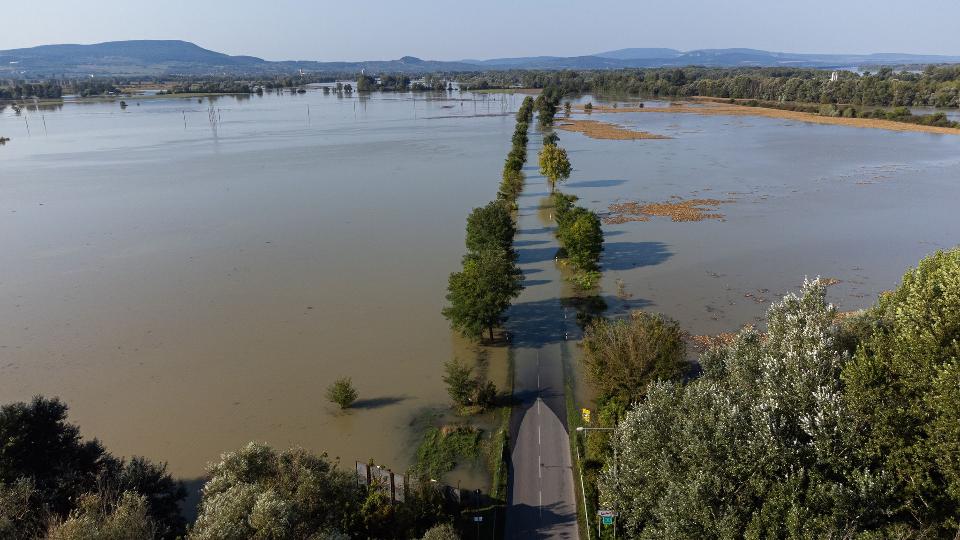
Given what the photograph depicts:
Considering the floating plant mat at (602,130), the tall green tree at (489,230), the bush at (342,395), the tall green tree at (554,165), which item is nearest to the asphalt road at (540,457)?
the bush at (342,395)

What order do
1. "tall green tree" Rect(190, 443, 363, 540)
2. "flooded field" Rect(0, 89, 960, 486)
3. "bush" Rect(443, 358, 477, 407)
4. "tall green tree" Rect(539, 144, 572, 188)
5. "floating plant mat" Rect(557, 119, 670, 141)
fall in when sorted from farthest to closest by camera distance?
"floating plant mat" Rect(557, 119, 670, 141)
"tall green tree" Rect(539, 144, 572, 188)
"flooded field" Rect(0, 89, 960, 486)
"bush" Rect(443, 358, 477, 407)
"tall green tree" Rect(190, 443, 363, 540)

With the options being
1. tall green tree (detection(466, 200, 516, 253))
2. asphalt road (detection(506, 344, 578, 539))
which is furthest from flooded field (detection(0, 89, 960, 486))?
tall green tree (detection(466, 200, 516, 253))

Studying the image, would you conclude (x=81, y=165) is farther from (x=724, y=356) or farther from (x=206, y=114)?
(x=724, y=356)

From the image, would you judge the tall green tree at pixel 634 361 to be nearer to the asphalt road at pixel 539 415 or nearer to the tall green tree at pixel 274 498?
the asphalt road at pixel 539 415

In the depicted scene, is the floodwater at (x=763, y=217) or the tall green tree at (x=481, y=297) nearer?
the tall green tree at (x=481, y=297)

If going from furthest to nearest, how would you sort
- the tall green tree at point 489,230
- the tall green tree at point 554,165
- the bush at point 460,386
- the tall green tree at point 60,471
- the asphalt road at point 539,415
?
the tall green tree at point 554,165 → the tall green tree at point 489,230 → the bush at point 460,386 → the asphalt road at point 539,415 → the tall green tree at point 60,471

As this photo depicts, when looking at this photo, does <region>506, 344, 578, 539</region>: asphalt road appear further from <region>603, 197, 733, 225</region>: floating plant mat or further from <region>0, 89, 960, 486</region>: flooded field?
<region>603, 197, 733, 225</region>: floating plant mat

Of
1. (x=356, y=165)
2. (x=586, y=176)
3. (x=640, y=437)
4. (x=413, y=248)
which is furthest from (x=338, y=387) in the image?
(x=356, y=165)
